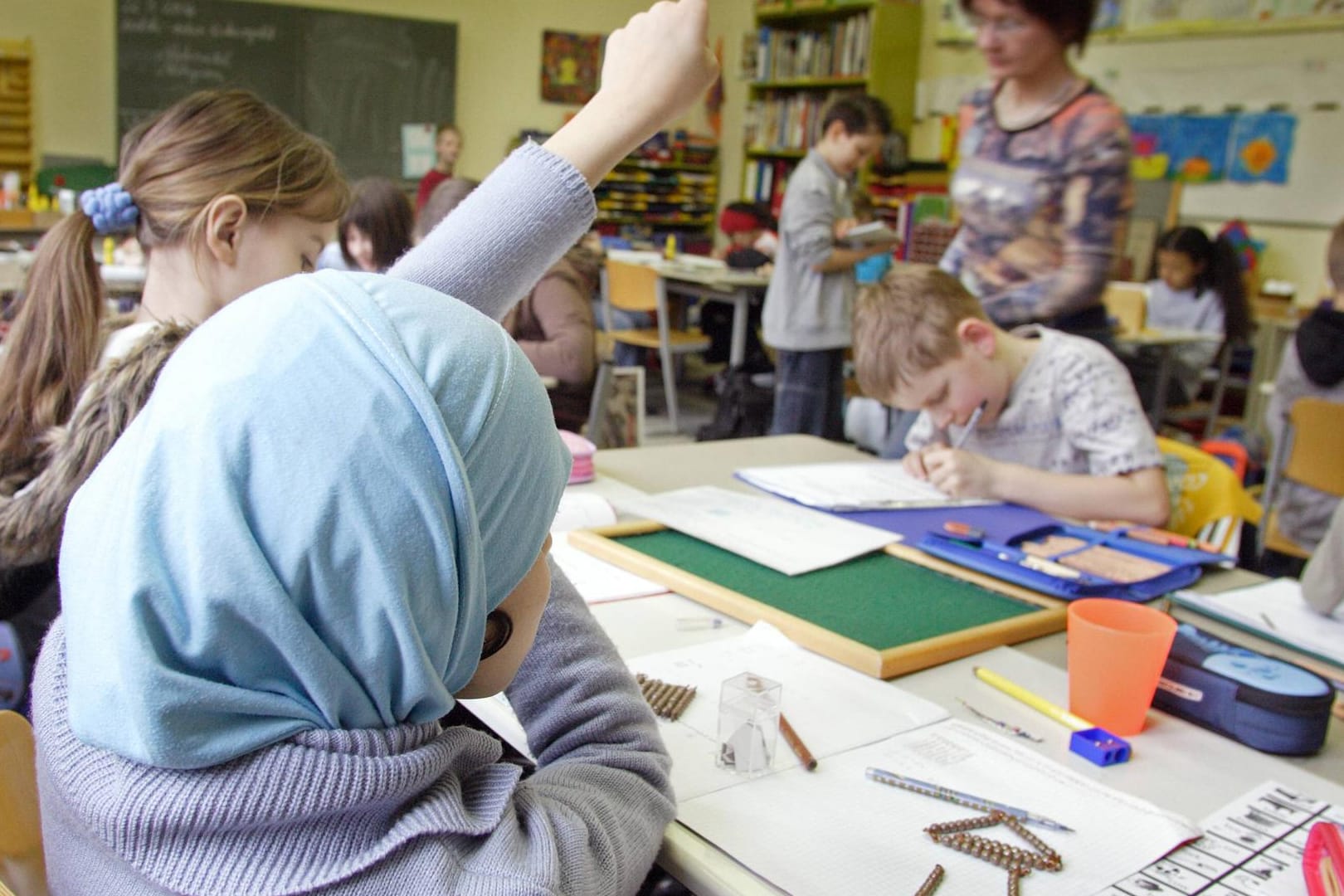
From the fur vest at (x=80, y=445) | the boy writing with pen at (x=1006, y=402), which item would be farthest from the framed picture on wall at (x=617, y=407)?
the fur vest at (x=80, y=445)

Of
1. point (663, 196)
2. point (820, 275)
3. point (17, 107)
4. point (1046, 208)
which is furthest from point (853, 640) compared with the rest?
point (663, 196)

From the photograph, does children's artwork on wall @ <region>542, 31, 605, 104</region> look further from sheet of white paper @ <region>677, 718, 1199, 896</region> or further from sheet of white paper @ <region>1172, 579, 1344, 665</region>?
sheet of white paper @ <region>677, 718, 1199, 896</region>

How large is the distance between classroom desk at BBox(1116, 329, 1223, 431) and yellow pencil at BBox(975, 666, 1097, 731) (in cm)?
370

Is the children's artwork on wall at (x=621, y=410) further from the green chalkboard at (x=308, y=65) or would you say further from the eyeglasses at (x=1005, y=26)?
the green chalkboard at (x=308, y=65)

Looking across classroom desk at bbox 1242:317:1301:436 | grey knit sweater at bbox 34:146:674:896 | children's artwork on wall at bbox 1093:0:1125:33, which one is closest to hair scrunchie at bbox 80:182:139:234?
grey knit sweater at bbox 34:146:674:896

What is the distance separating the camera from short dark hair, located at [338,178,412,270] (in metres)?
3.10

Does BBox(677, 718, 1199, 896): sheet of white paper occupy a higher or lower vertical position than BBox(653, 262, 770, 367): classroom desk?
lower

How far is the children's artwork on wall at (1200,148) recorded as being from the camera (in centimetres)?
520

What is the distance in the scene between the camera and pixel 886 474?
191 centimetres

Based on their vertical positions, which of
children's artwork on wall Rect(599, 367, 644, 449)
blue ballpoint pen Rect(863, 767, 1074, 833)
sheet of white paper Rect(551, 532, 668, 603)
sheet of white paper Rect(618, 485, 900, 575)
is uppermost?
sheet of white paper Rect(618, 485, 900, 575)

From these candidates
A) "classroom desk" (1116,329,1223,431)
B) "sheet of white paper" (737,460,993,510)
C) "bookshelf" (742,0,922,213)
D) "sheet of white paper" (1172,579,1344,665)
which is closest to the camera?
"sheet of white paper" (1172,579,1344,665)

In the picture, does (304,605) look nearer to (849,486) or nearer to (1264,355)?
(849,486)

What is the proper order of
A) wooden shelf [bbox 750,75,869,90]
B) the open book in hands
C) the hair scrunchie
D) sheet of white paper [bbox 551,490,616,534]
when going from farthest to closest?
wooden shelf [bbox 750,75,869,90] < the open book in hands < sheet of white paper [bbox 551,490,616,534] < the hair scrunchie

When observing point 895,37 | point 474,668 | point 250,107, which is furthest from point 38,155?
point 474,668
